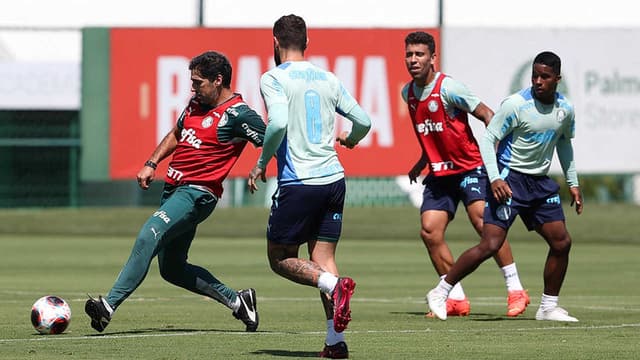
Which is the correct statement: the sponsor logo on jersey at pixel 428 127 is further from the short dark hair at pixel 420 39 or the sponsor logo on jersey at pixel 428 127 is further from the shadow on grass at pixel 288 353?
the shadow on grass at pixel 288 353

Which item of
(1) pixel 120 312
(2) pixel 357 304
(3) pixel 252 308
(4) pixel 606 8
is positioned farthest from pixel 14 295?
(4) pixel 606 8

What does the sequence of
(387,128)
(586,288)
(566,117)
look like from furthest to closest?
(387,128) → (586,288) → (566,117)

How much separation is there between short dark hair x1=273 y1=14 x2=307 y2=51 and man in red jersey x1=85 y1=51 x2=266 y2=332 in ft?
4.75

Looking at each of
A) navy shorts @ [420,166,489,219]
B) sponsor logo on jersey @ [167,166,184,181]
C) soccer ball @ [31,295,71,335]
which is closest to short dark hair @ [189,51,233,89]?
sponsor logo on jersey @ [167,166,184,181]

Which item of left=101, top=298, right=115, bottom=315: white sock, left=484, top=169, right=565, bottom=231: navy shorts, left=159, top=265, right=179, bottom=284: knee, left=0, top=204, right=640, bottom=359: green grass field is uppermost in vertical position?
left=484, top=169, right=565, bottom=231: navy shorts

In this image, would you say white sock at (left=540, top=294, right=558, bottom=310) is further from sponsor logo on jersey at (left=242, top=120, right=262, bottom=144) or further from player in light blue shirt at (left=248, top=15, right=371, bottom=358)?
player in light blue shirt at (left=248, top=15, right=371, bottom=358)

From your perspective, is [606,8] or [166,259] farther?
[606,8]

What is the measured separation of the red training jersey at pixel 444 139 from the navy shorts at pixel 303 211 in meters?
3.89

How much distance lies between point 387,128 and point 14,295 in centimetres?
1753

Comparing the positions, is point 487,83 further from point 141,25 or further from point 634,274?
point 634,274

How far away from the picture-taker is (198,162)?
12258 millimetres

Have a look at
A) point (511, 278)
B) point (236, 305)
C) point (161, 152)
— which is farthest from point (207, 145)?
point (511, 278)

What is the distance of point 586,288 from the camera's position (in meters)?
18.5

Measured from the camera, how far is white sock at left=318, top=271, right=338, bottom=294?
1023 cm
